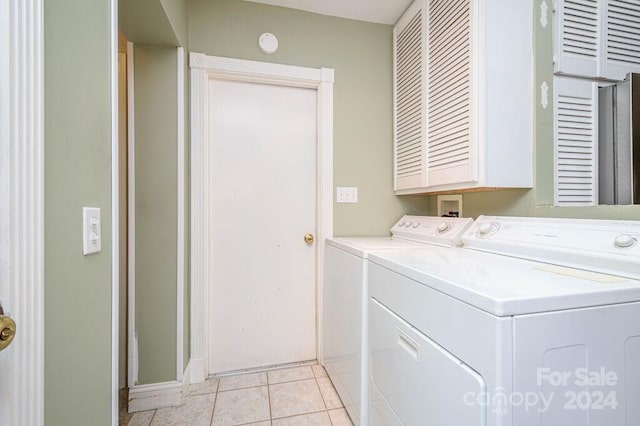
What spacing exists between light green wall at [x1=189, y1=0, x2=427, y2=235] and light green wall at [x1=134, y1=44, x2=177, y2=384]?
502mm

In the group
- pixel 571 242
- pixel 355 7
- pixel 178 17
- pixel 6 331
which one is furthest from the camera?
pixel 355 7

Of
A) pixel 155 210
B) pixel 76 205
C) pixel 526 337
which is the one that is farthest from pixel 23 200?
pixel 155 210

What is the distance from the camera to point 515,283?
0.77m

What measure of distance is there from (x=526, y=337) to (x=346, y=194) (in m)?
1.52

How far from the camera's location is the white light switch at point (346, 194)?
206 cm

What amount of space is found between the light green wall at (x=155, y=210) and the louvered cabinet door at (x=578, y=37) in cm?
199

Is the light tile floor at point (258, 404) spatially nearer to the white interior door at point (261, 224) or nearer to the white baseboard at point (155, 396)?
the white baseboard at point (155, 396)

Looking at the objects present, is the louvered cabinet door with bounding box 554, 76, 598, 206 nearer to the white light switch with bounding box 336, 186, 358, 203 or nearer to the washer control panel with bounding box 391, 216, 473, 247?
the washer control panel with bounding box 391, 216, 473, 247

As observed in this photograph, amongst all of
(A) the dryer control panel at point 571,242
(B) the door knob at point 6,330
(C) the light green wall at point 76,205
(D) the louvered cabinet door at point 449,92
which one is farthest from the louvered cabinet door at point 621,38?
(B) the door knob at point 6,330

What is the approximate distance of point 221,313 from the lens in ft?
6.38

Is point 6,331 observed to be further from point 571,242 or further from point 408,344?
point 571,242

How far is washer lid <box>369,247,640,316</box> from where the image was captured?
0.65 meters

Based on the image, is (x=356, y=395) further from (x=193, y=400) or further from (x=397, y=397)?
(x=193, y=400)

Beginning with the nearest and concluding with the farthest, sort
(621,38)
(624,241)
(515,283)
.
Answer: (515,283) → (624,241) → (621,38)
